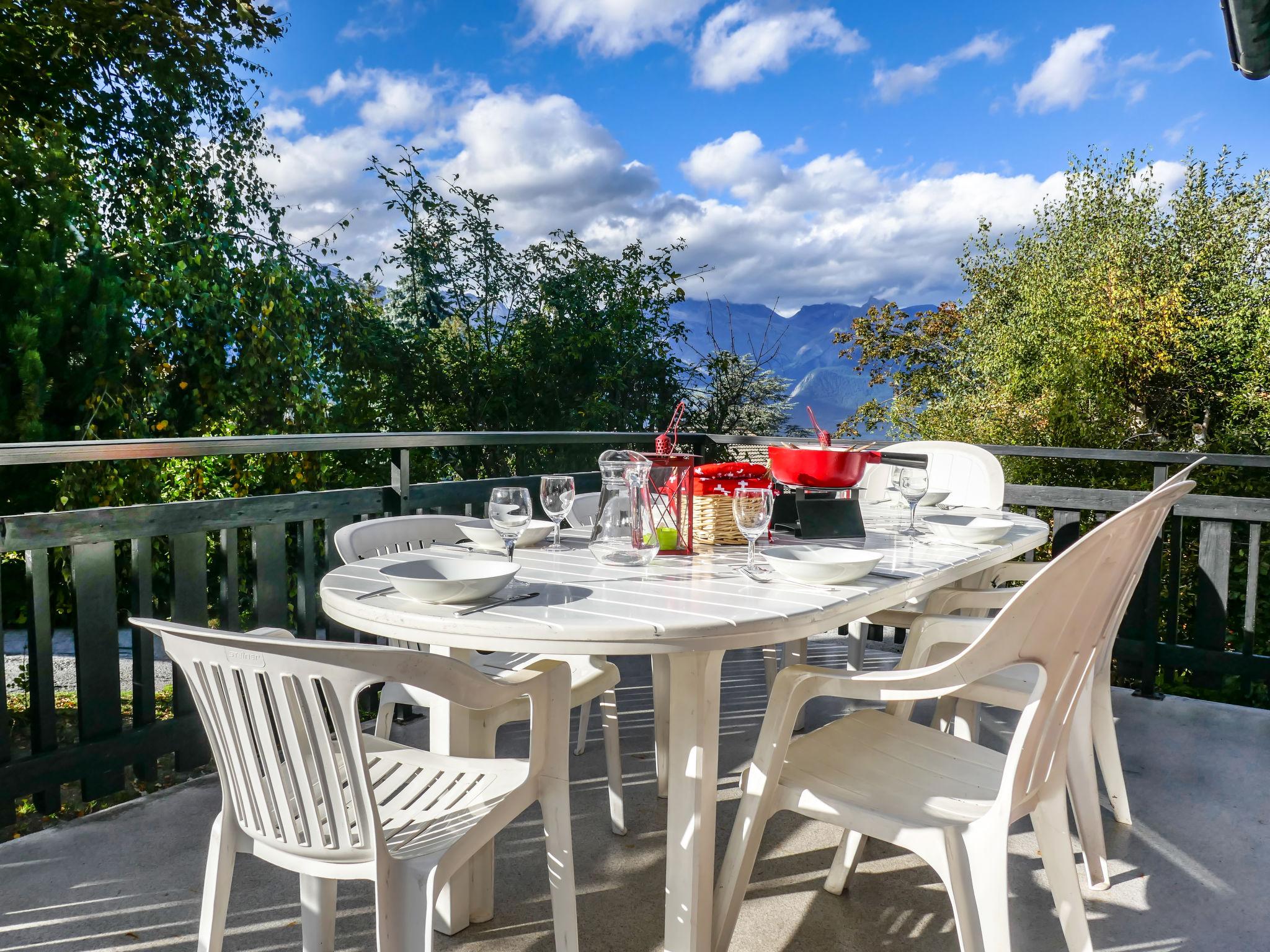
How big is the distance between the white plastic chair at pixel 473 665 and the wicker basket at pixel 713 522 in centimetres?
40

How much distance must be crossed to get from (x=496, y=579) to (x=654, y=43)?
1370cm

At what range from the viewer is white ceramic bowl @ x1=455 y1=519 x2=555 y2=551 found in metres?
1.85

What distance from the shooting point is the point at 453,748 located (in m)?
1.55

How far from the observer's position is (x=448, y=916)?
1631 millimetres

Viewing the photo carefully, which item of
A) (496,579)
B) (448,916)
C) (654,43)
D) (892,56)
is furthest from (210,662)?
(892,56)

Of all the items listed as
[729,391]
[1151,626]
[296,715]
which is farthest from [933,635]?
[729,391]

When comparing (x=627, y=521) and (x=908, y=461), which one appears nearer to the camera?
(x=627, y=521)

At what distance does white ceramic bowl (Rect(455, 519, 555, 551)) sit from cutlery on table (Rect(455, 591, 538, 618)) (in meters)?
0.39

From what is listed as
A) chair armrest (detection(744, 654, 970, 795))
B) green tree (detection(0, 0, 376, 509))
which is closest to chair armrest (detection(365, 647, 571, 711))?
chair armrest (detection(744, 654, 970, 795))

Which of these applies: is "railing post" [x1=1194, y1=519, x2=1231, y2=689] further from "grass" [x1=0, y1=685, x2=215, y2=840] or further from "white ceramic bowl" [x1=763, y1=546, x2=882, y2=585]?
"grass" [x1=0, y1=685, x2=215, y2=840]

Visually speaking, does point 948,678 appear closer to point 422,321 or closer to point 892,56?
point 422,321

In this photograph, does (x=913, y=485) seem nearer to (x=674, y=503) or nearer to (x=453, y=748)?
(x=674, y=503)

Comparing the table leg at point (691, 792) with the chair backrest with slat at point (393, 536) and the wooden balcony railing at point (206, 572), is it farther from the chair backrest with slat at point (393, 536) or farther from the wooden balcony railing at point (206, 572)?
the wooden balcony railing at point (206, 572)

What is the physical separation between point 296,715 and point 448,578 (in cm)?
47
